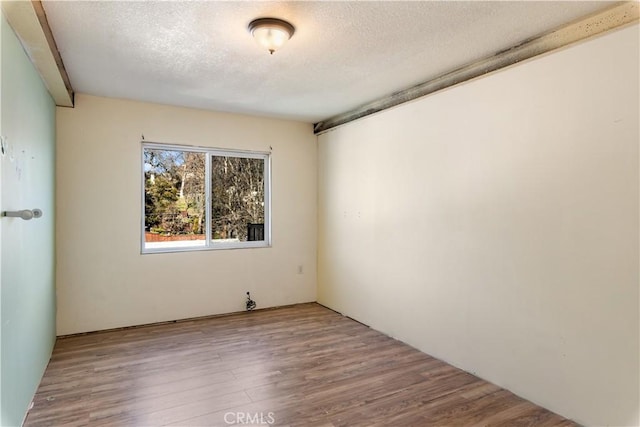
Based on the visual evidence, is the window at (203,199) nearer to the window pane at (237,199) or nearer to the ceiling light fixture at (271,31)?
the window pane at (237,199)

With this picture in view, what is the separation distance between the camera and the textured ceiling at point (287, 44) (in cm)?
213

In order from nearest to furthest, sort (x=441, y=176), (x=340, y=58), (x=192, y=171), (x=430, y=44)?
(x=430, y=44)
(x=340, y=58)
(x=441, y=176)
(x=192, y=171)

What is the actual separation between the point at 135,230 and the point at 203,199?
82 centimetres

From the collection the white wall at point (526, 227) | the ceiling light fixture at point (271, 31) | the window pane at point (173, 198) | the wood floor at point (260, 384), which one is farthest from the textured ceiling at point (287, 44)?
the wood floor at point (260, 384)

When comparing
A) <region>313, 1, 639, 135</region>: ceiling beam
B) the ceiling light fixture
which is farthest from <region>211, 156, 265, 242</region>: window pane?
the ceiling light fixture

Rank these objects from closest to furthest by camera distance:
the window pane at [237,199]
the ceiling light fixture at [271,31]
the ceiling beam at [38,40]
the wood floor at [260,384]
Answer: the ceiling beam at [38,40] < the ceiling light fixture at [271,31] < the wood floor at [260,384] < the window pane at [237,199]

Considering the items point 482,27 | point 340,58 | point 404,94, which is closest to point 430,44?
point 482,27

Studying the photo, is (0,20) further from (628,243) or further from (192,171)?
(628,243)

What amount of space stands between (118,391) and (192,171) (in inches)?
98.9

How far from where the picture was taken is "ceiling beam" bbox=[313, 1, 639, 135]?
6.95 feet

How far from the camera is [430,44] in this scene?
2.61 metres

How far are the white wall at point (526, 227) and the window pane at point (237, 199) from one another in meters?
1.64

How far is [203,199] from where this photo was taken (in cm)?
455

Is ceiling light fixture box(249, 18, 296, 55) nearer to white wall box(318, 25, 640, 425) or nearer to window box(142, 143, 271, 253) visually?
white wall box(318, 25, 640, 425)
